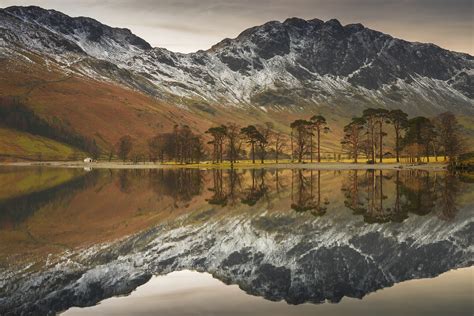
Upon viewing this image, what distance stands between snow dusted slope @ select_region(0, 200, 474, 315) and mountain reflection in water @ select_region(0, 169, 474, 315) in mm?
50

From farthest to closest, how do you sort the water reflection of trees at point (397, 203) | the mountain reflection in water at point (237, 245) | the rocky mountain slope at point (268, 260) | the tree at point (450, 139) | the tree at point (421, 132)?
the tree at point (421, 132), the tree at point (450, 139), the water reflection of trees at point (397, 203), the mountain reflection in water at point (237, 245), the rocky mountain slope at point (268, 260)

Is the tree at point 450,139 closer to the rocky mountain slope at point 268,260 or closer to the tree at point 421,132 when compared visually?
the tree at point 421,132

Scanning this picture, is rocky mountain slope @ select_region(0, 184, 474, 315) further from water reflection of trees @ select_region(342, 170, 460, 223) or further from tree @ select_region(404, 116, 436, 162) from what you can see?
tree @ select_region(404, 116, 436, 162)

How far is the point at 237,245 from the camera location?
31.0m

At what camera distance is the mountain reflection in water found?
2135 cm

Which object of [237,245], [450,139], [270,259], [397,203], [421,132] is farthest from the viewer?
[421,132]

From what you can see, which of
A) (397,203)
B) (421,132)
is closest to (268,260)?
(397,203)

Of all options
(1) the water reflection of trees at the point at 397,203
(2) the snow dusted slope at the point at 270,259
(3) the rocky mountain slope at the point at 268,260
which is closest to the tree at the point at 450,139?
(1) the water reflection of trees at the point at 397,203

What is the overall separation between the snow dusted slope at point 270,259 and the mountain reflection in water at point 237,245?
0.05 meters

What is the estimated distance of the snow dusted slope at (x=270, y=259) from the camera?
67.4 feet

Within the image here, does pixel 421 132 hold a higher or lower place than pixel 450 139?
higher

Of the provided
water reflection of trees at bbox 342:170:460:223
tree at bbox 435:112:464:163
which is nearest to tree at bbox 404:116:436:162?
tree at bbox 435:112:464:163

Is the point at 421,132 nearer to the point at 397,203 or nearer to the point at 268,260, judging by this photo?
the point at 397,203

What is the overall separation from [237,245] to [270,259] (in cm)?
448
